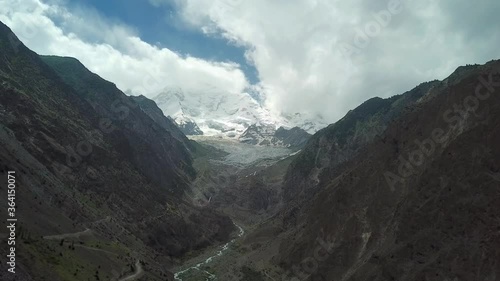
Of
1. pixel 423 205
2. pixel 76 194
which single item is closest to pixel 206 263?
pixel 76 194

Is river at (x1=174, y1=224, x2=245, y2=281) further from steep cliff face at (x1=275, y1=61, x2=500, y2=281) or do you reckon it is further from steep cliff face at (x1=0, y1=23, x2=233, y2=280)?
steep cliff face at (x1=275, y1=61, x2=500, y2=281)

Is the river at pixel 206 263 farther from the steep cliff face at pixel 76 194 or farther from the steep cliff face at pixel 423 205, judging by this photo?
the steep cliff face at pixel 423 205

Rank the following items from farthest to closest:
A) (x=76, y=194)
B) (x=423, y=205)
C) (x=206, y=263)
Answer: (x=206, y=263), (x=76, y=194), (x=423, y=205)

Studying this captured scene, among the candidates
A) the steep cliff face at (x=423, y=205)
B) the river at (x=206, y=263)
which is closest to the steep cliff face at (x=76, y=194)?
the river at (x=206, y=263)

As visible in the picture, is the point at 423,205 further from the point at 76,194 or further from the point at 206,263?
the point at 76,194

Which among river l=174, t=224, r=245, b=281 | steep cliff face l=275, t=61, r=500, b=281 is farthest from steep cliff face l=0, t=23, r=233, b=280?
steep cliff face l=275, t=61, r=500, b=281
